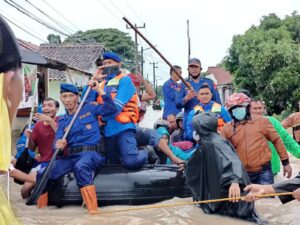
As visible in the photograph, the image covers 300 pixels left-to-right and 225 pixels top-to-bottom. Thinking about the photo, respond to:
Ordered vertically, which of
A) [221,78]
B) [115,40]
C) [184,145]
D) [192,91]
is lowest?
[184,145]

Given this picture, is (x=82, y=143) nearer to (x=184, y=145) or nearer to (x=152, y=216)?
(x=152, y=216)

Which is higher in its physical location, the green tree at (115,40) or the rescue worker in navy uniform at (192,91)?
the green tree at (115,40)

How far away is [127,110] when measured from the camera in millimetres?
5797

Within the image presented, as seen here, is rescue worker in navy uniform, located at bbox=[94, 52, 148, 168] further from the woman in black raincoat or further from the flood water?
the woman in black raincoat

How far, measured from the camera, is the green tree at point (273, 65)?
20.3 metres

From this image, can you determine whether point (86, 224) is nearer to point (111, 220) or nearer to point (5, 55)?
point (111, 220)

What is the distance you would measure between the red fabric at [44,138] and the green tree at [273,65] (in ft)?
48.6

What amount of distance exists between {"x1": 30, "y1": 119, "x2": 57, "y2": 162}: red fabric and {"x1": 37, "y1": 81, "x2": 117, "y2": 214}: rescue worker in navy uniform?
37cm

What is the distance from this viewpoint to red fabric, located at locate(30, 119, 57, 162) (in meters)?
6.21

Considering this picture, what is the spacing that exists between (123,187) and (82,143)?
74cm

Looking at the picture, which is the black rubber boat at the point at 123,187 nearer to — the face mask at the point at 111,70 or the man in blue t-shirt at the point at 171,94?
the face mask at the point at 111,70

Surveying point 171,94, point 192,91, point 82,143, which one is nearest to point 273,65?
point 171,94

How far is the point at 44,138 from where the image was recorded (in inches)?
244

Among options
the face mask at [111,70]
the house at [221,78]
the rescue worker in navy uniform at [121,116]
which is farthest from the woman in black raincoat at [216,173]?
the house at [221,78]
